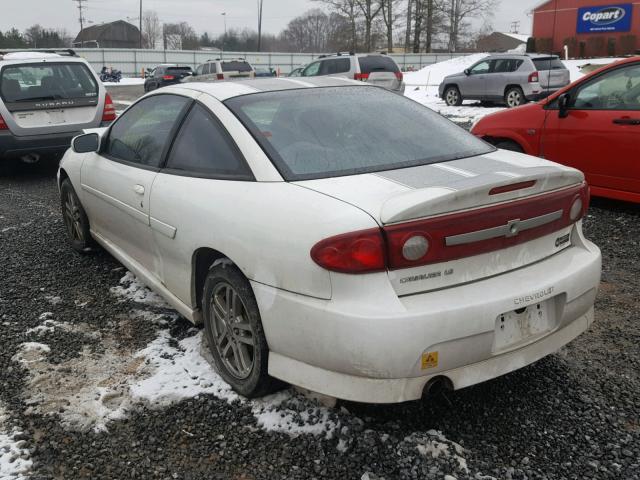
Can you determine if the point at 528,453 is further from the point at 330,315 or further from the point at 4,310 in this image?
the point at 4,310

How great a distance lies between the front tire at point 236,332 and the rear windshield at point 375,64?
1560 centimetres

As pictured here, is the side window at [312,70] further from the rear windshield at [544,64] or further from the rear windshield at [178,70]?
the rear windshield at [178,70]

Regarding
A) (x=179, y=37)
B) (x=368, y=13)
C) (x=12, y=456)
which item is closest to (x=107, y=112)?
(x=12, y=456)

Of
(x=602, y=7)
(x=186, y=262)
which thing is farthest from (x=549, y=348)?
(x=602, y=7)

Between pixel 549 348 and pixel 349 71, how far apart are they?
16.0 m

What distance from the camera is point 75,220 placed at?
5238mm

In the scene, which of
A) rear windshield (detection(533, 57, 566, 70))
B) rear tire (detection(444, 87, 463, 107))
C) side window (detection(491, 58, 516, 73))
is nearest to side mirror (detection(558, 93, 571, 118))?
rear windshield (detection(533, 57, 566, 70))

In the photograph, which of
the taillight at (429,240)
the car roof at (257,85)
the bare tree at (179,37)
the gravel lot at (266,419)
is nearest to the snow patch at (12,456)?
the gravel lot at (266,419)

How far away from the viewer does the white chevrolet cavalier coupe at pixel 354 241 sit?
90.8 inches

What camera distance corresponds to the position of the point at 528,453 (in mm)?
2518

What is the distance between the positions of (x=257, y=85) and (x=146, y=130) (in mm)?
884

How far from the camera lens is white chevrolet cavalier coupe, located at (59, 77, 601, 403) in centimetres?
231

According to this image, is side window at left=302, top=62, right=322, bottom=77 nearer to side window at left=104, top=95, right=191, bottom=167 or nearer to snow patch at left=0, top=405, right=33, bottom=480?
side window at left=104, top=95, right=191, bottom=167

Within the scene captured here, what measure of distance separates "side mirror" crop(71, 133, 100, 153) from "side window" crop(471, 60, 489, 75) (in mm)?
16350
